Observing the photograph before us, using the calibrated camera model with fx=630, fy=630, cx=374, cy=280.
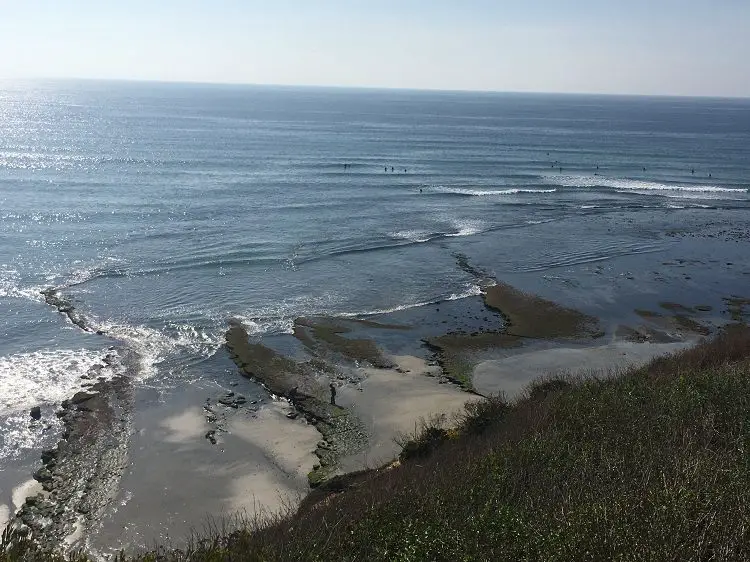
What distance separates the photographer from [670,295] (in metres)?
40.7

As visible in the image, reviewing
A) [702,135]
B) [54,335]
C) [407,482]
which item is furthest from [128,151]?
[702,135]

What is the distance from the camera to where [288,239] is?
165 feet

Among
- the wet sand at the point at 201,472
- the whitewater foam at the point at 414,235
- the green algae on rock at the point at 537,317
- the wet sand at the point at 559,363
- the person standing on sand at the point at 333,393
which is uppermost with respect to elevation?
the whitewater foam at the point at 414,235

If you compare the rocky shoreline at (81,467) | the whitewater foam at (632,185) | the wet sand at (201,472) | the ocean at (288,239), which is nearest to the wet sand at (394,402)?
the wet sand at (201,472)

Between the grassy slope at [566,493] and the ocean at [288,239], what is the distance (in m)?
12.3

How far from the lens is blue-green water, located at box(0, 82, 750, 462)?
109ft

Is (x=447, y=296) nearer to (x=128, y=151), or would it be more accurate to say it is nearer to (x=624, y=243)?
(x=624, y=243)

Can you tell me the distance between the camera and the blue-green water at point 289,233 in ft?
109

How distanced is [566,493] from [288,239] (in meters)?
39.0

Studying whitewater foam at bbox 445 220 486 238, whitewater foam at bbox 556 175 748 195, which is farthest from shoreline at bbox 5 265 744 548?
whitewater foam at bbox 556 175 748 195

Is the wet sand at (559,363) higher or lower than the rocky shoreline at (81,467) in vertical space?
higher

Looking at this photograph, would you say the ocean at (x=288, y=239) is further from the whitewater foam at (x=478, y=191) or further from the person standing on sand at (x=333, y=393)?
the person standing on sand at (x=333, y=393)

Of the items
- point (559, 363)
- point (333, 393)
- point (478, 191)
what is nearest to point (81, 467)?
point (333, 393)

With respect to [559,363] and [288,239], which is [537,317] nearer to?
[559,363]
